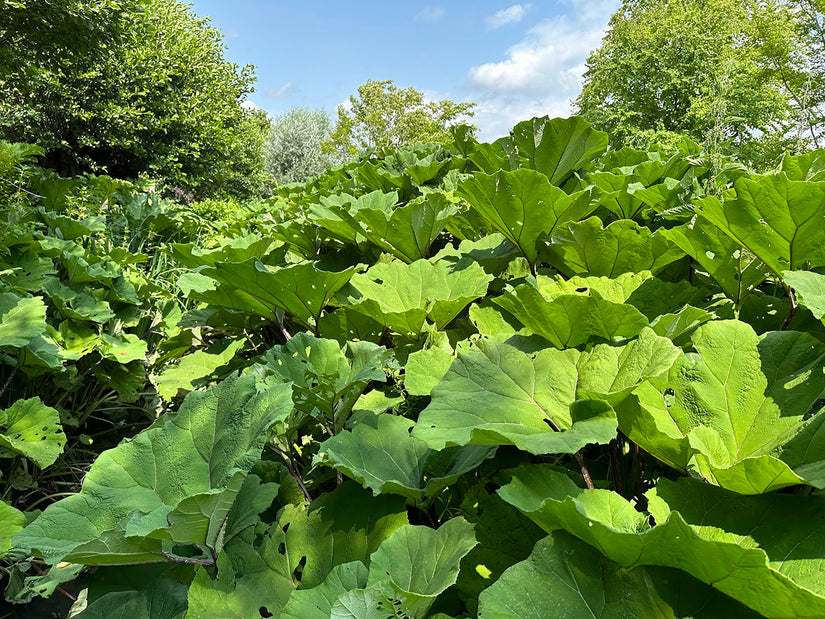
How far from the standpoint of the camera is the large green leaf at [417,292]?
3.97 feet

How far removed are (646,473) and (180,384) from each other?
135 centimetres

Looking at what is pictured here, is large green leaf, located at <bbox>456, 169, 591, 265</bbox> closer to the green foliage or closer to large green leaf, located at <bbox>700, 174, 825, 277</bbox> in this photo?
the green foliage

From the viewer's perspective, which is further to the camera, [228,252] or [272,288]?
[228,252]

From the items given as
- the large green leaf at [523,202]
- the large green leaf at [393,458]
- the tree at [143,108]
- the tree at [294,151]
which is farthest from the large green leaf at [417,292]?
the tree at [294,151]

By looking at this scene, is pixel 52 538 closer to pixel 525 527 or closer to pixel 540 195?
pixel 525 527

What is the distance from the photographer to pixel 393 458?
846 millimetres

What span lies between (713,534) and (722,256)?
62 cm

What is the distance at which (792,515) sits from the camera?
0.55 meters

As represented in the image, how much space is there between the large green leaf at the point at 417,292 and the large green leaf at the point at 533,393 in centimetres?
39

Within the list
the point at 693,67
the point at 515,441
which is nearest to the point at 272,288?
the point at 515,441

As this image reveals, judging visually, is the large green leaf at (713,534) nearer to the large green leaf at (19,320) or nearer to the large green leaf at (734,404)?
the large green leaf at (734,404)

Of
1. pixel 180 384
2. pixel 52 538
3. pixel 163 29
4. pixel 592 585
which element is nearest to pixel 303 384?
pixel 52 538

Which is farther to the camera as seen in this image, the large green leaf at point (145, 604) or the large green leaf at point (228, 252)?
the large green leaf at point (228, 252)

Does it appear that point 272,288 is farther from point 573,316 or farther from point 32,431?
point 32,431
